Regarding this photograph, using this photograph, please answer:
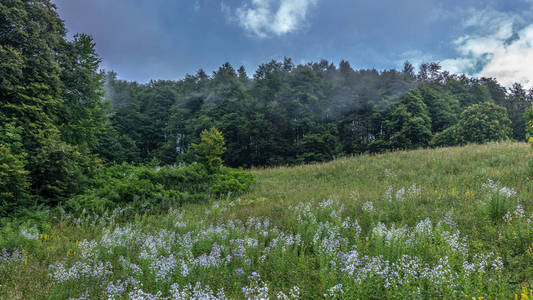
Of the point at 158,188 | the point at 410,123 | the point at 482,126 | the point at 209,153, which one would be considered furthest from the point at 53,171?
the point at 410,123

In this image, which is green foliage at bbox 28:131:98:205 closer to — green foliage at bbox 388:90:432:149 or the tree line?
the tree line

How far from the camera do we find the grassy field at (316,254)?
10.2 ft

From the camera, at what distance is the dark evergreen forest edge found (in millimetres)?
10289

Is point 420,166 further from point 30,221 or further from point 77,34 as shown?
point 77,34

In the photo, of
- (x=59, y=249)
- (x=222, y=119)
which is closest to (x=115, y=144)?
(x=222, y=119)

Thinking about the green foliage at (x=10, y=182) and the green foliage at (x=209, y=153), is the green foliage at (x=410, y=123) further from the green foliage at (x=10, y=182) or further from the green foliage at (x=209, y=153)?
the green foliage at (x=10, y=182)

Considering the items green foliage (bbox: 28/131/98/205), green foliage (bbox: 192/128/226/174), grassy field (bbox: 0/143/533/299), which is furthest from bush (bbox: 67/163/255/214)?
grassy field (bbox: 0/143/533/299)

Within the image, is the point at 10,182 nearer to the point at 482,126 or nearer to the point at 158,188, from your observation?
the point at 158,188

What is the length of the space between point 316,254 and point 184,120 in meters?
40.6

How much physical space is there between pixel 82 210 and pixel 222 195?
5.26 metres

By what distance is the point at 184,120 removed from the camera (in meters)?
41.5

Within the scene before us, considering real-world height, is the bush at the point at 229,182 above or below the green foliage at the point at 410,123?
below

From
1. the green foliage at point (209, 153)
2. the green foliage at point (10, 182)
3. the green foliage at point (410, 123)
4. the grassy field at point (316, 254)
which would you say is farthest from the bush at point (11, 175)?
the green foliage at point (410, 123)

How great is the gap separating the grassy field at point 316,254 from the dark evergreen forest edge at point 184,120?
293 centimetres
